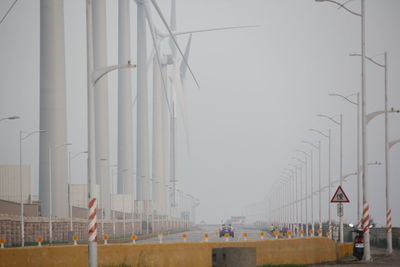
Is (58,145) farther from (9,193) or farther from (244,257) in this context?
(244,257)

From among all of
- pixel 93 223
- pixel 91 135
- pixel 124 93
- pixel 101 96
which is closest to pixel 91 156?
pixel 91 135

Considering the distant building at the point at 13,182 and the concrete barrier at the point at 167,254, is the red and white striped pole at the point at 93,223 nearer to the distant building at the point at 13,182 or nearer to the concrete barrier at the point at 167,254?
the concrete barrier at the point at 167,254

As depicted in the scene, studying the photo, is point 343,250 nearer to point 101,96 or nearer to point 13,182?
point 101,96

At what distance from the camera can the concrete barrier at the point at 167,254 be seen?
1339 inches

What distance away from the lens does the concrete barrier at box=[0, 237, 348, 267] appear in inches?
1339

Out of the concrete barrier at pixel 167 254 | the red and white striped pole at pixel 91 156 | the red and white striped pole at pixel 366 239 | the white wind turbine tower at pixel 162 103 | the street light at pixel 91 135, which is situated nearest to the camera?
the red and white striped pole at pixel 91 156

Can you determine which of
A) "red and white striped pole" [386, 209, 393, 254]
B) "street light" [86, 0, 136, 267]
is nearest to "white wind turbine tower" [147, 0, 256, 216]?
"red and white striped pole" [386, 209, 393, 254]

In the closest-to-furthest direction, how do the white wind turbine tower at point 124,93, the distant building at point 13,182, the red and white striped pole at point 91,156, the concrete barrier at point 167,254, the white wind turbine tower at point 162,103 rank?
the red and white striped pole at point 91,156, the concrete barrier at point 167,254, the distant building at point 13,182, the white wind turbine tower at point 124,93, the white wind turbine tower at point 162,103

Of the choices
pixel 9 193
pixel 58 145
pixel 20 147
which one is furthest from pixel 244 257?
pixel 9 193

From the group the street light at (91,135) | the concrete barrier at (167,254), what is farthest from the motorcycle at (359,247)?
the street light at (91,135)

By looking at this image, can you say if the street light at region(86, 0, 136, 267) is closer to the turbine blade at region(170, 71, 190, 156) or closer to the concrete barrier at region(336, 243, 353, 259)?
the concrete barrier at region(336, 243, 353, 259)

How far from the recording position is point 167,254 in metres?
39.5

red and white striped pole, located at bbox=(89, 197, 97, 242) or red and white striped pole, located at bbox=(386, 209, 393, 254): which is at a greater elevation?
red and white striped pole, located at bbox=(89, 197, 97, 242)

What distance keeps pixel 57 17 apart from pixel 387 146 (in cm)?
3361
